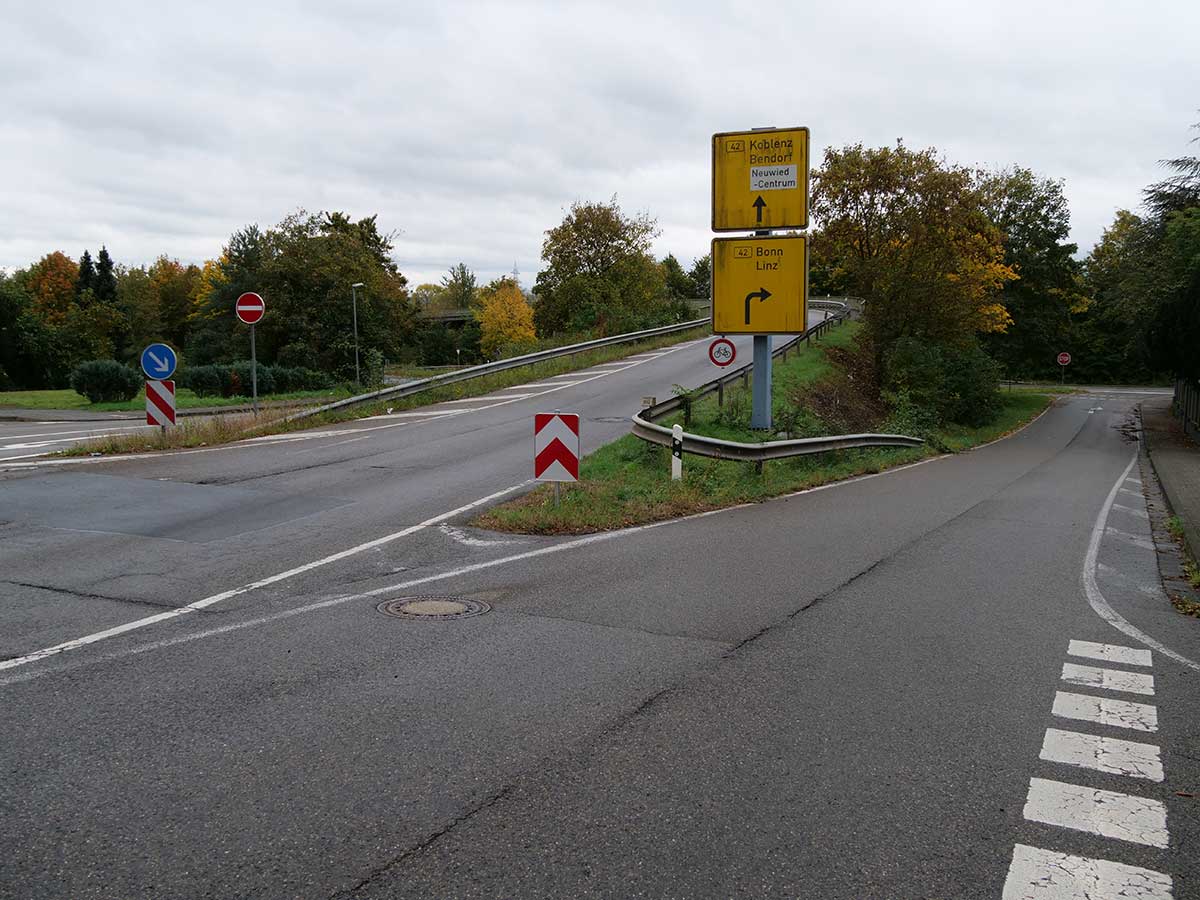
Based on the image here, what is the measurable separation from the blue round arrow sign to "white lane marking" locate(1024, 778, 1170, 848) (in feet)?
52.7

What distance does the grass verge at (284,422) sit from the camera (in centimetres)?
1578

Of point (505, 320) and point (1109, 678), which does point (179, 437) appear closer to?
point (1109, 678)

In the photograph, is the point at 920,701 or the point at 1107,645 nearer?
the point at 920,701

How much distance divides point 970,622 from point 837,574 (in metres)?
1.74

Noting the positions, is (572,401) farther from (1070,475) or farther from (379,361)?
(1070,475)

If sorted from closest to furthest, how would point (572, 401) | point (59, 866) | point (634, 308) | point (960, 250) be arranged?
point (59, 866)
point (572, 401)
point (960, 250)
point (634, 308)

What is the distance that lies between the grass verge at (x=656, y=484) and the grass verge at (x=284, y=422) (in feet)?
24.1

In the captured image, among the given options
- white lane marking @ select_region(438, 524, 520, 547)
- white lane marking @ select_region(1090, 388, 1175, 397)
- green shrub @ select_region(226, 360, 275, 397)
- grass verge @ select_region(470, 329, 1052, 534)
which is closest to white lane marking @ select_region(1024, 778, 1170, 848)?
white lane marking @ select_region(438, 524, 520, 547)

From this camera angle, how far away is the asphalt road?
334 cm

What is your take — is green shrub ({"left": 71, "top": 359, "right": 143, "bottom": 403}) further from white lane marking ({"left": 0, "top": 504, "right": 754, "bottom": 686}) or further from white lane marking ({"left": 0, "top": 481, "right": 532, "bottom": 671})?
white lane marking ({"left": 0, "top": 504, "right": 754, "bottom": 686})

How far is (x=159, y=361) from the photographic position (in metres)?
16.5

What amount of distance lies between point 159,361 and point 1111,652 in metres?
16.0

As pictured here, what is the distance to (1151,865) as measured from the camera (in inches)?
135

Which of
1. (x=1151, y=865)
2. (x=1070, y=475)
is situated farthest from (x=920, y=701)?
(x=1070, y=475)
